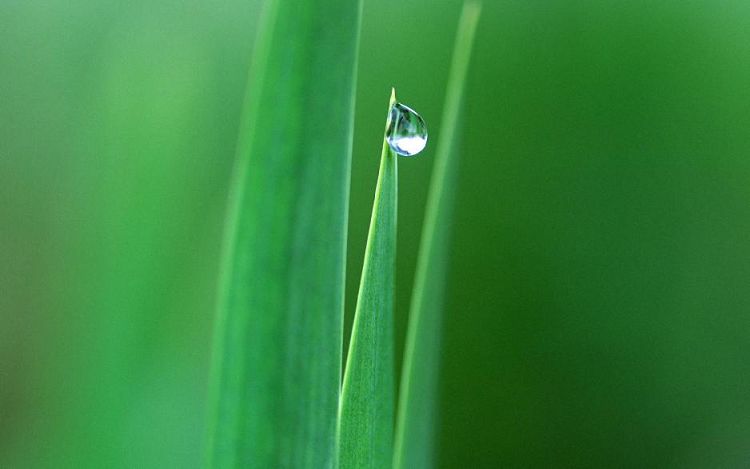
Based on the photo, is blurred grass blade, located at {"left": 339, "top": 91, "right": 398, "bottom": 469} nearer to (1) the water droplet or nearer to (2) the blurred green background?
(1) the water droplet

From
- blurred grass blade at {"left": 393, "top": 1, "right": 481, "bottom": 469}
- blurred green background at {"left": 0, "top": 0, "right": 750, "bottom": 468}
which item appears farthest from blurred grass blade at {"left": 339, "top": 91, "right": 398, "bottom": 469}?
blurred green background at {"left": 0, "top": 0, "right": 750, "bottom": 468}

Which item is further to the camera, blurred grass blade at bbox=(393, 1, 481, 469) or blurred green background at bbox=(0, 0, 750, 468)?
blurred green background at bbox=(0, 0, 750, 468)

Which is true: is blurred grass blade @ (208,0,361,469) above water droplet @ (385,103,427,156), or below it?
below

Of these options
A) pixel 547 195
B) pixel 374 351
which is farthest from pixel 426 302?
pixel 547 195

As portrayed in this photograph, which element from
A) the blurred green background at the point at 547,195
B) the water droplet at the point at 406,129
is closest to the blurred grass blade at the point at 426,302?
the water droplet at the point at 406,129

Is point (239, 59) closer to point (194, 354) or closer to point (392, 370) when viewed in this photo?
point (194, 354)

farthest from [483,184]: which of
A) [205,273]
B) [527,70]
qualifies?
[205,273]

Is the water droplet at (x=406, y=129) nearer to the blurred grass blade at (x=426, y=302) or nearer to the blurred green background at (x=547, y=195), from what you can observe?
the blurred grass blade at (x=426, y=302)
